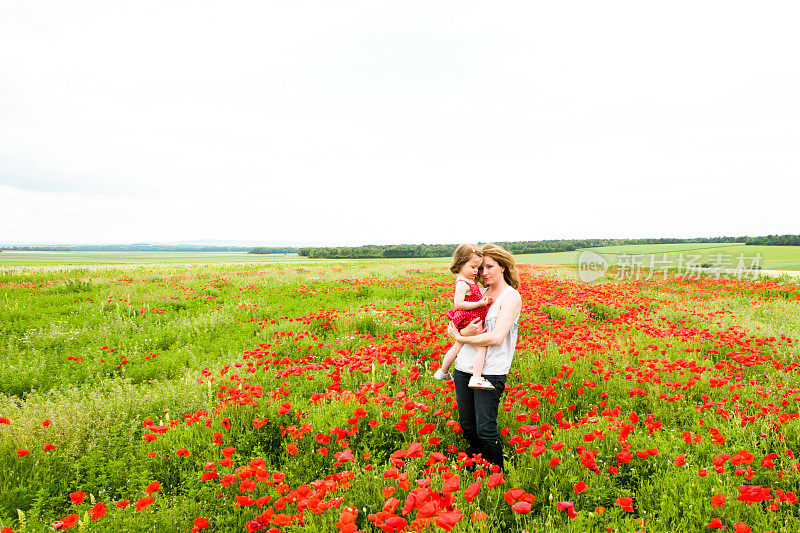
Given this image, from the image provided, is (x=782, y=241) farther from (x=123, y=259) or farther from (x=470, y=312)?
(x=123, y=259)

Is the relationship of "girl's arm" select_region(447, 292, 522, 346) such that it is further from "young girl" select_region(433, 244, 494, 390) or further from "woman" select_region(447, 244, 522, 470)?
"young girl" select_region(433, 244, 494, 390)

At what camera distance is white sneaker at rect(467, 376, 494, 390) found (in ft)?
11.6

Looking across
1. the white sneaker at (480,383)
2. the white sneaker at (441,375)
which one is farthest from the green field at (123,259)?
the white sneaker at (480,383)

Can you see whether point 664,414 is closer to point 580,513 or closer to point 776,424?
point 776,424

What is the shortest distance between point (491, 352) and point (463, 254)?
1.08m

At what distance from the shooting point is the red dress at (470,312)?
13.0ft

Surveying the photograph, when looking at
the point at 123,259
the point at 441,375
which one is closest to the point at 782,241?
the point at 441,375

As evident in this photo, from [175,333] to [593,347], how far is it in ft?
27.9

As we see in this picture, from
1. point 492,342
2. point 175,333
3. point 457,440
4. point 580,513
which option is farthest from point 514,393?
point 175,333

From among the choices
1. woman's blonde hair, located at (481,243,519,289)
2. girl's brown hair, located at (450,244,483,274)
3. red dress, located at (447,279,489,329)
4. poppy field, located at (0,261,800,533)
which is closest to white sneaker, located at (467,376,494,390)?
poppy field, located at (0,261,800,533)

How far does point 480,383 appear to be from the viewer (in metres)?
3.55

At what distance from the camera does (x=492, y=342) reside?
11.8ft

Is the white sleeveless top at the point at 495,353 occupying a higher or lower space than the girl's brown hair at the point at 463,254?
lower

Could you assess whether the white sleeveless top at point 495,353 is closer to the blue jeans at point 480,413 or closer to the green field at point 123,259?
the blue jeans at point 480,413
